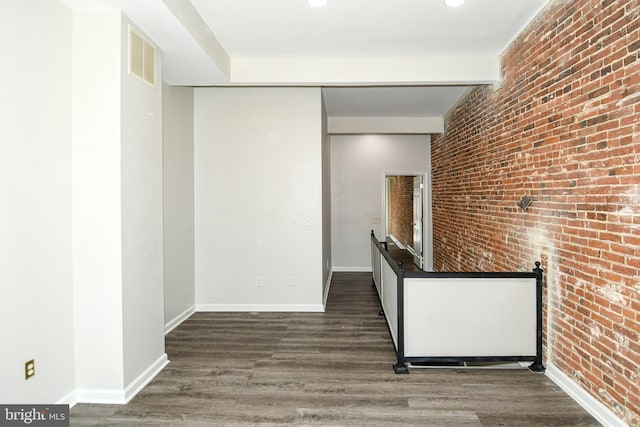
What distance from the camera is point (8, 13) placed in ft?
6.32

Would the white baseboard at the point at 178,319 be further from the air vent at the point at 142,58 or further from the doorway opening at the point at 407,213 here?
the doorway opening at the point at 407,213

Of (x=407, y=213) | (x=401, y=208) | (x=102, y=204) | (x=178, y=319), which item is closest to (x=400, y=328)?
(x=102, y=204)

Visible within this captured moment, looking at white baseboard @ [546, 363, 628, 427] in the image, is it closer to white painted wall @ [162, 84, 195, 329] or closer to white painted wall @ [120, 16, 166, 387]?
white painted wall @ [120, 16, 166, 387]

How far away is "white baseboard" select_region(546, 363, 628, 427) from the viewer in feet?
7.01

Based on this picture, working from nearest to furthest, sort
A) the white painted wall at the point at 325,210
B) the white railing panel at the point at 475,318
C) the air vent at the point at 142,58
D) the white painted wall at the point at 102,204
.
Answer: the white painted wall at the point at 102,204
the air vent at the point at 142,58
the white railing panel at the point at 475,318
the white painted wall at the point at 325,210

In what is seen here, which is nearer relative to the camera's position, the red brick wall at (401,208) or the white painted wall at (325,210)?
the white painted wall at (325,210)

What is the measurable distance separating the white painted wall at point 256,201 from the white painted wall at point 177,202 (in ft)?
0.53

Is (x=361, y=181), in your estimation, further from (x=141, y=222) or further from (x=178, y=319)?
(x=141, y=222)

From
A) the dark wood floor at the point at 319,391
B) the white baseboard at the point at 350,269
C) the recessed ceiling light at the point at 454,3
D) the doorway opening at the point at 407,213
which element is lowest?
the dark wood floor at the point at 319,391

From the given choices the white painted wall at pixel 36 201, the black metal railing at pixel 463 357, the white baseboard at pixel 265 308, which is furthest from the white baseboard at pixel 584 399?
the white painted wall at pixel 36 201

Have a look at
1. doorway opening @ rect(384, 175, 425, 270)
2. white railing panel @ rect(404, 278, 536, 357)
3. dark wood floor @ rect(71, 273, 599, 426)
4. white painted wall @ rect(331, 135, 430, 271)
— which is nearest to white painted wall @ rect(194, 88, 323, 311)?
dark wood floor @ rect(71, 273, 599, 426)

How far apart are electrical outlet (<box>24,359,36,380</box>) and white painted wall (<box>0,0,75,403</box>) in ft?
0.09

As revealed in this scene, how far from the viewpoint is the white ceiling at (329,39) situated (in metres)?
2.79

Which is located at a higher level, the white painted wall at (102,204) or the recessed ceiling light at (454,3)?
the recessed ceiling light at (454,3)
